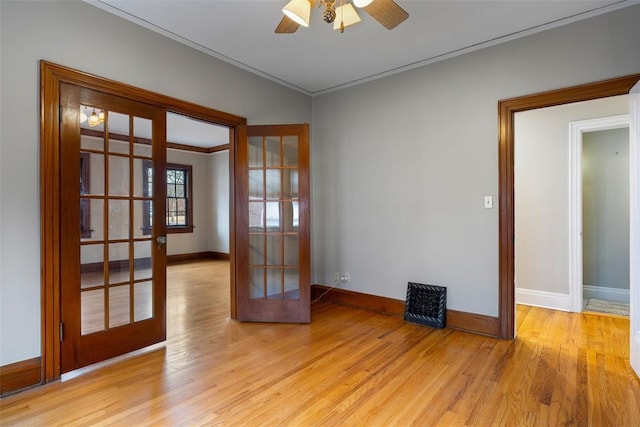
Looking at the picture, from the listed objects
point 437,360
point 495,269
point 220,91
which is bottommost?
point 437,360

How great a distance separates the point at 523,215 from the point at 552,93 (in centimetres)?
183

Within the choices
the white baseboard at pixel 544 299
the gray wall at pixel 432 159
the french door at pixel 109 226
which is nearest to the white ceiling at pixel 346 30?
the gray wall at pixel 432 159

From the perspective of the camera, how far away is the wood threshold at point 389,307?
321 centimetres

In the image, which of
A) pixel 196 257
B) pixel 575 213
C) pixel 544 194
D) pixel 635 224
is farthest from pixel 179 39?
pixel 196 257

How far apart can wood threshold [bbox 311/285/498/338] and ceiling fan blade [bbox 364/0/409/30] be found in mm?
2688

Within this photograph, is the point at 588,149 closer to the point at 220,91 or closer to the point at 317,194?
the point at 317,194

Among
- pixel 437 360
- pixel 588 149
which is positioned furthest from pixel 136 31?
pixel 588 149

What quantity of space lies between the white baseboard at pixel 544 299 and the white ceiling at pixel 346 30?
2.92m

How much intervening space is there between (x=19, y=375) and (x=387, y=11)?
3.34 metres

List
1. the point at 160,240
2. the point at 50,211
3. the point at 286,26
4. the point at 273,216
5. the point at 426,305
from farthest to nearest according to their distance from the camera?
the point at 273,216
the point at 426,305
the point at 160,240
the point at 286,26
the point at 50,211

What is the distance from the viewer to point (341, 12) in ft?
7.34

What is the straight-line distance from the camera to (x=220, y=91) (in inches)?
134

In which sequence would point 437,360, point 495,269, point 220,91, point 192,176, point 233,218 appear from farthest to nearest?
point 192,176 → point 233,218 → point 220,91 → point 495,269 → point 437,360

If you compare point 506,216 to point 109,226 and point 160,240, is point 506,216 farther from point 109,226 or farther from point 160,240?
point 109,226
